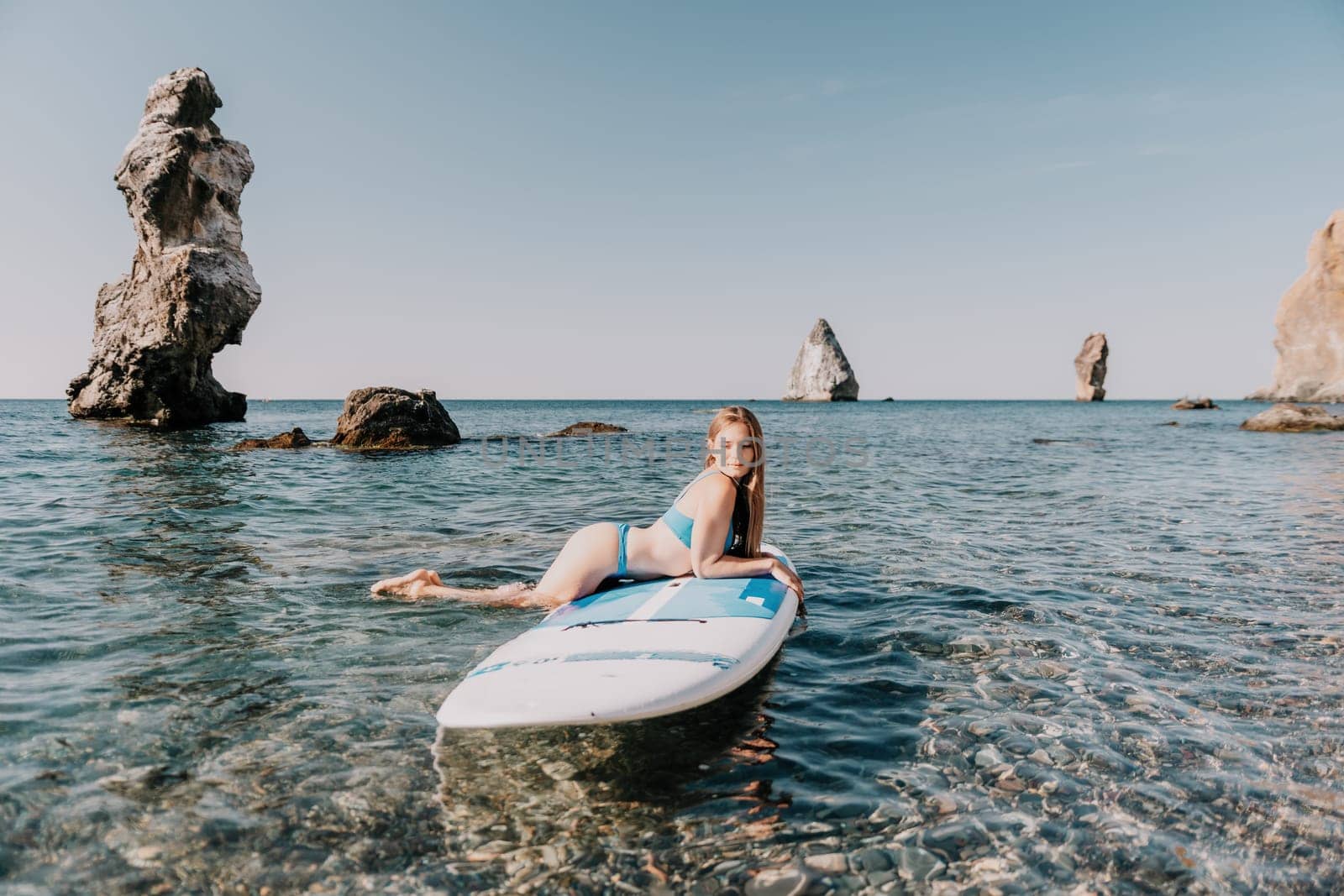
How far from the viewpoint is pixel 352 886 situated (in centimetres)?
293

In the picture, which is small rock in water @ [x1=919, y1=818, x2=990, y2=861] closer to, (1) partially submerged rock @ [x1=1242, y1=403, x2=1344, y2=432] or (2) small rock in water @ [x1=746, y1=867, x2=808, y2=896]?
(2) small rock in water @ [x1=746, y1=867, x2=808, y2=896]

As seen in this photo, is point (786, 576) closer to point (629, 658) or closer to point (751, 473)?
point (751, 473)

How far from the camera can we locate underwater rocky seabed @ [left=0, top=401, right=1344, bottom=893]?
3.14m

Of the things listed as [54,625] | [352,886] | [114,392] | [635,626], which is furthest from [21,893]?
[114,392]

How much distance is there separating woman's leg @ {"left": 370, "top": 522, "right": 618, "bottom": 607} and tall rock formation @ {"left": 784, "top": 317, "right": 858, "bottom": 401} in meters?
141

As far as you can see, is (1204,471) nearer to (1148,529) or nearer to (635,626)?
(1148,529)

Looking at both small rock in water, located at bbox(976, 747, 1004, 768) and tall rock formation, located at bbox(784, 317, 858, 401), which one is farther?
tall rock formation, located at bbox(784, 317, 858, 401)

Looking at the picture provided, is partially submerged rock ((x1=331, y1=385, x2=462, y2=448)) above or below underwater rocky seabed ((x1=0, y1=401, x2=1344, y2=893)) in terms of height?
above

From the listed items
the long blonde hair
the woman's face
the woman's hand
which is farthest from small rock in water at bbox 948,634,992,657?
the woman's face

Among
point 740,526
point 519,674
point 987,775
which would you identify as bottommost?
point 987,775

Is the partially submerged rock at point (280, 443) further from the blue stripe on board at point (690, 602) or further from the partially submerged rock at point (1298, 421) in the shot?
the partially submerged rock at point (1298, 421)

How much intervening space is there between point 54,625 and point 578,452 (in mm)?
22046

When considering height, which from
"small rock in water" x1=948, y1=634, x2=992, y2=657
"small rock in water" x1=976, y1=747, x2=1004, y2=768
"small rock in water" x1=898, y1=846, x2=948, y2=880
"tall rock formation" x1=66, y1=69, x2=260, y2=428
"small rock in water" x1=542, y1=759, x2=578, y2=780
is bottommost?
"small rock in water" x1=898, y1=846, x2=948, y2=880

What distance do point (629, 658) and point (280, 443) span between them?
81.5 ft
